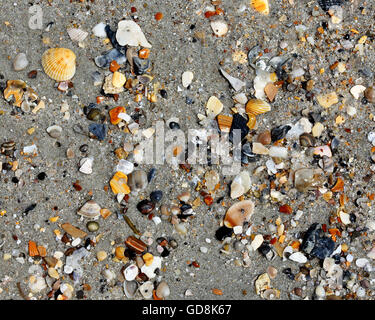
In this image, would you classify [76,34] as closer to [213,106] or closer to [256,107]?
A: [213,106]

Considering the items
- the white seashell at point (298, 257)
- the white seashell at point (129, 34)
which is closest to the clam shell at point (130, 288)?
the white seashell at point (298, 257)

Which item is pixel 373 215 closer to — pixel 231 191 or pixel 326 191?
pixel 326 191

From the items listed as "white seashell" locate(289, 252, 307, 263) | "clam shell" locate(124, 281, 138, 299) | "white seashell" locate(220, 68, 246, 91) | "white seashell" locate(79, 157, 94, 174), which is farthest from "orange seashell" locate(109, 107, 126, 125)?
"white seashell" locate(289, 252, 307, 263)

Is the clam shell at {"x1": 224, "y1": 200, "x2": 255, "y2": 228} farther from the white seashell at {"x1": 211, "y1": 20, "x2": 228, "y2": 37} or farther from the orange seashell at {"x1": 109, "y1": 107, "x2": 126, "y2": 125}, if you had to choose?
the white seashell at {"x1": 211, "y1": 20, "x2": 228, "y2": 37}

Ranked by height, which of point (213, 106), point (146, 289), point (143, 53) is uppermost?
point (143, 53)

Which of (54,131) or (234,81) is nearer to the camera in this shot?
(54,131)

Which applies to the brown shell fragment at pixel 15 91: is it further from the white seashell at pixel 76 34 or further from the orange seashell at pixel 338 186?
the orange seashell at pixel 338 186

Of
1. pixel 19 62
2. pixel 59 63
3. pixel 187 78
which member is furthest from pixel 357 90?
pixel 19 62
